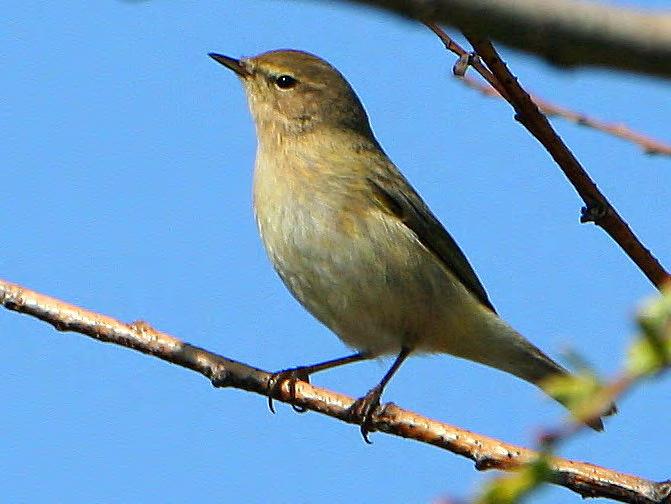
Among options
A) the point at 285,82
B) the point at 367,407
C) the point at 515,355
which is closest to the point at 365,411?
the point at 367,407

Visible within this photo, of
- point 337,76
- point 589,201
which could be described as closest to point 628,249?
point 589,201

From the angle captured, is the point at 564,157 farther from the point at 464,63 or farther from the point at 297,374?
the point at 297,374

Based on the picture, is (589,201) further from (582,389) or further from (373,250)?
(373,250)

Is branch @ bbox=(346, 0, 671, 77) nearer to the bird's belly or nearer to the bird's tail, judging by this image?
the bird's belly

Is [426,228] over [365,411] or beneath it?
over

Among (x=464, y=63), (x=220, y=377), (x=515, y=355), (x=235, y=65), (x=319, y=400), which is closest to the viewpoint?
(x=464, y=63)

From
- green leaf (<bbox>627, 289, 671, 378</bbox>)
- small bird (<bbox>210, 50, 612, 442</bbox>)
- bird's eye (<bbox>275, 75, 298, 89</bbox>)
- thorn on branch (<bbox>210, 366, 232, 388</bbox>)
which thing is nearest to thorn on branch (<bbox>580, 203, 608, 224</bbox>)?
green leaf (<bbox>627, 289, 671, 378</bbox>)
